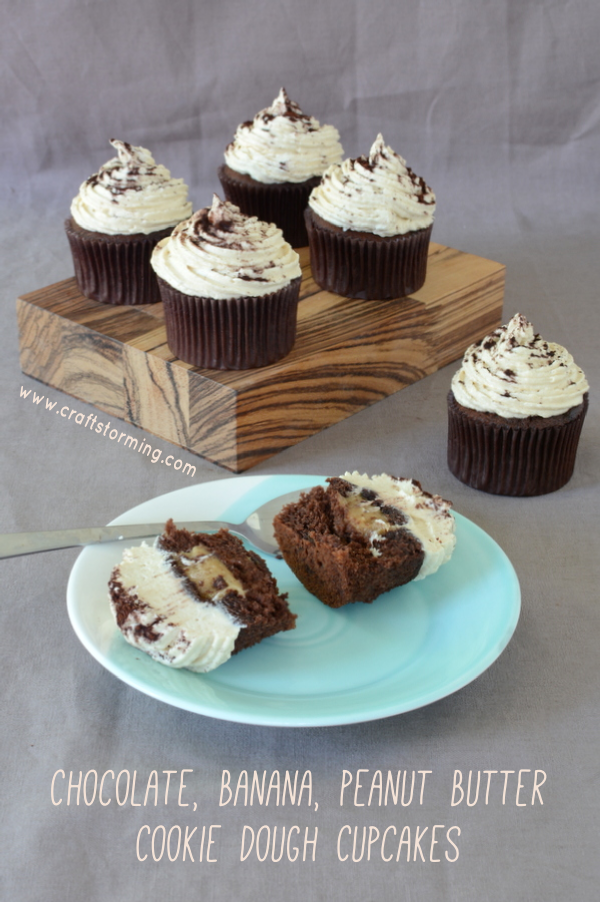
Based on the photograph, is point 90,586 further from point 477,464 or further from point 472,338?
point 472,338

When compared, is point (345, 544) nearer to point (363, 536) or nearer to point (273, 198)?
point (363, 536)

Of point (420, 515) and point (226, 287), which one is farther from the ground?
point (226, 287)

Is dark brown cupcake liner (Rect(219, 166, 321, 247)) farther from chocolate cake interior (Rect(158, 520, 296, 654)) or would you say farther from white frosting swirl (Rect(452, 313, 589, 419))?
chocolate cake interior (Rect(158, 520, 296, 654))

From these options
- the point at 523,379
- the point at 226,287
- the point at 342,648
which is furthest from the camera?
the point at 226,287

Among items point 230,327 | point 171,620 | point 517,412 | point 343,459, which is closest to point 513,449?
point 517,412

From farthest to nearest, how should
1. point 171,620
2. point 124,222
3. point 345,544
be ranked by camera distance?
1. point 124,222
2. point 345,544
3. point 171,620

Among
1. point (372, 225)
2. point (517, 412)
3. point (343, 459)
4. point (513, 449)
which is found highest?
point (372, 225)

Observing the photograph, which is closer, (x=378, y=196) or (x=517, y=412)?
(x=517, y=412)
